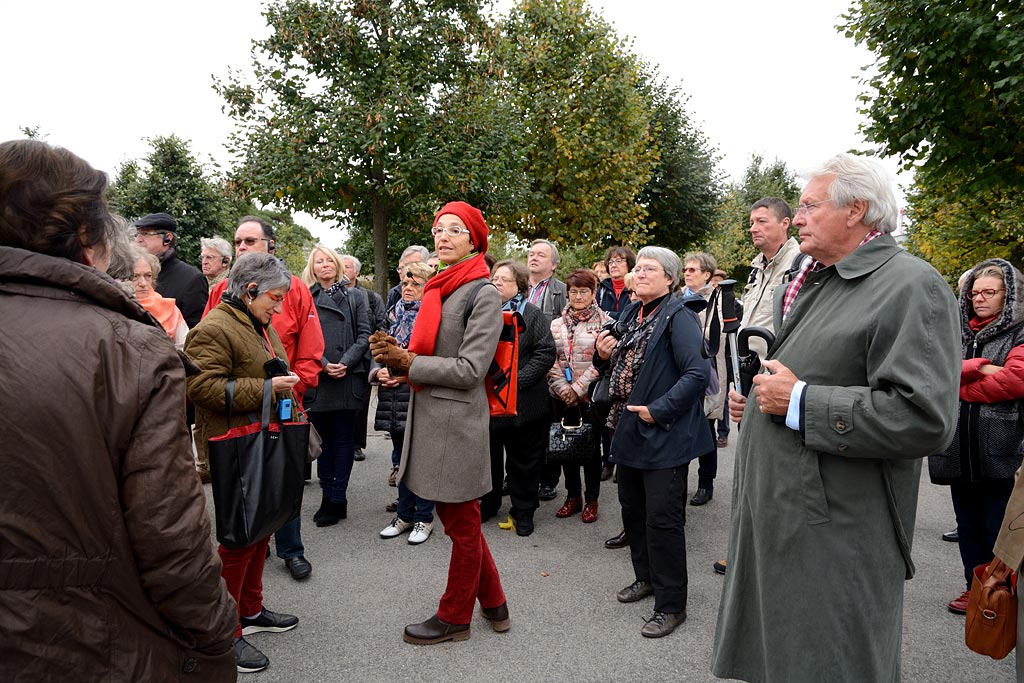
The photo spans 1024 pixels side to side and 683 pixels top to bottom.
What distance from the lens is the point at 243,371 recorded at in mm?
3518

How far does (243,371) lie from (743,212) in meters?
41.2

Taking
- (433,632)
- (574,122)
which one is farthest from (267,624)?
(574,122)

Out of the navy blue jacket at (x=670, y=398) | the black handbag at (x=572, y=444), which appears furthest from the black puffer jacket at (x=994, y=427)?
the black handbag at (x=572, y=444)

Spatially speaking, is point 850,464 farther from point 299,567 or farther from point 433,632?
point 299,567

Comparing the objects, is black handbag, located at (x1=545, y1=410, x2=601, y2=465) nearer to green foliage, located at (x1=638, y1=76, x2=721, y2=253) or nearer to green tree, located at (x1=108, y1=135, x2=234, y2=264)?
green tree, located at (x1=108, y1=135, x2=234, y2=264)

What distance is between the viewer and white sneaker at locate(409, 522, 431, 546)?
5174mm

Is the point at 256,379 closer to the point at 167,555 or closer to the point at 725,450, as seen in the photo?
the point at 167,555

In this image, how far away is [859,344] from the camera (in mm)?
2123

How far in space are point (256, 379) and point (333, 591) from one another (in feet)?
5.52

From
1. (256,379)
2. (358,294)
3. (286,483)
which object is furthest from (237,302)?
(358,294)

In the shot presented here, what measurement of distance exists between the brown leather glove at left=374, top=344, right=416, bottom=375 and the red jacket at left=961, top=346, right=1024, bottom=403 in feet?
10.4

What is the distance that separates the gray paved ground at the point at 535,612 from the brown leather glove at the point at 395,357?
1.54 m

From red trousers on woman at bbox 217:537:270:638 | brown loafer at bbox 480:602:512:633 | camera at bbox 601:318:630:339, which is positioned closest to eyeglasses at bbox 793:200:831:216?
camera at bbox 601:318:630:339

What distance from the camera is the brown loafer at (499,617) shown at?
3.82m
